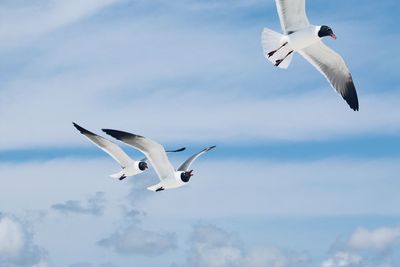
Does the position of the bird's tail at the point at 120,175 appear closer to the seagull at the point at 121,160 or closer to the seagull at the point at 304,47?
the seagull at the point at 121,160

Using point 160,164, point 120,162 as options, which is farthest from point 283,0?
point 120,162

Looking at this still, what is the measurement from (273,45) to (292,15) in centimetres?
80

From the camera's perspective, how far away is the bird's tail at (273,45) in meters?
20.4

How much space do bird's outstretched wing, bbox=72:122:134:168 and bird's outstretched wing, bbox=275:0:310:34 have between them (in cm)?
905

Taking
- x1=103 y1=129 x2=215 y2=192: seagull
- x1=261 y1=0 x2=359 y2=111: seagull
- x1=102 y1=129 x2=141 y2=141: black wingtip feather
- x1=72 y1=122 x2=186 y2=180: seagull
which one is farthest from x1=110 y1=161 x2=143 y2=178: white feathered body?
x1=261 y1=0 x2=359 y2=111: seagull

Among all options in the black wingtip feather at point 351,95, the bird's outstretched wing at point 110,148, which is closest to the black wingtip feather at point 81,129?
the bird's outstretched wing at point 110,148

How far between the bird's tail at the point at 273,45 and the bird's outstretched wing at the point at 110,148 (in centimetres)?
843

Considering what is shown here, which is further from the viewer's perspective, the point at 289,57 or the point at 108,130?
the point at 108,130

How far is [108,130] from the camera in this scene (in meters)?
24.1

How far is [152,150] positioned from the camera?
25891mm

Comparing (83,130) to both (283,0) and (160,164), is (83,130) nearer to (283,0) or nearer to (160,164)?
(160,164)

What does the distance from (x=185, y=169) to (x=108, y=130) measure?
409 cm

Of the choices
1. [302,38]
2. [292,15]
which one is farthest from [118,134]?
[292,15]

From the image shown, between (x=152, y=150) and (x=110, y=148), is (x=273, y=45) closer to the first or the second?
(x=152, y=150)
